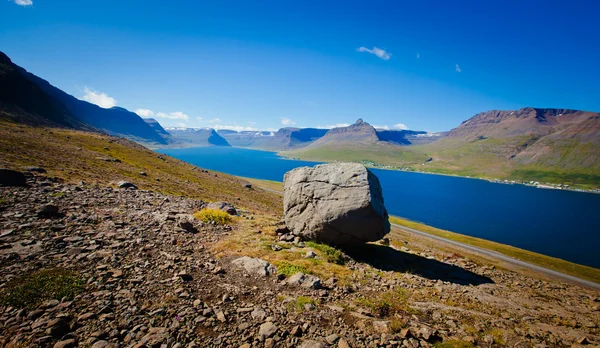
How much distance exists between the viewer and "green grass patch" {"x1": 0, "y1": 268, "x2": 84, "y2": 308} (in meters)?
7.37

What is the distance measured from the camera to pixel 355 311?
33.1 ft

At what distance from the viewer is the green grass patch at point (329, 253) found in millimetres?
15992

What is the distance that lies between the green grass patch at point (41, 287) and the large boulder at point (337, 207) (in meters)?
13.7

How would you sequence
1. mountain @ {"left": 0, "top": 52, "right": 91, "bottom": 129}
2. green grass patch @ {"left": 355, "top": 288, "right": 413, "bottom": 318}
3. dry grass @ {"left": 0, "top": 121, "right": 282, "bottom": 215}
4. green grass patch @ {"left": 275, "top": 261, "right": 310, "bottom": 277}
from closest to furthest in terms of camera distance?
green grass patch @ {"left": 355, "top": 288, "right": 413, "bottom": 318} → green grass patch @ {"left": 275, "top": 261, "right": 310, "bottom": 277} → dry grass @ {"left": 0, "top": 121, "right": 282, "bottom": 215} → mountain @ {"left": 0, "top": 52, "right": 91, "bottom": 129}

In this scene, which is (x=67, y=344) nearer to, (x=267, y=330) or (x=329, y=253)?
(x=267, y=330)

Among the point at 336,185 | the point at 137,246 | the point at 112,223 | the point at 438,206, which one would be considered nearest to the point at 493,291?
the point at 336,185

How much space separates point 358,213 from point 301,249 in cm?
478

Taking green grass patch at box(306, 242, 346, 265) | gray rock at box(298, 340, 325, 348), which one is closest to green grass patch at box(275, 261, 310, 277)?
green grass patch at box(306, 242, 346, 265)

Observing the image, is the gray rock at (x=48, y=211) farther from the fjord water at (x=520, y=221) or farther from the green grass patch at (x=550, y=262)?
the fjord water at (x=520, y=221)

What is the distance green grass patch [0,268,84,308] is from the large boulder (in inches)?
539

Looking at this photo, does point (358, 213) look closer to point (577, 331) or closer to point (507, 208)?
point (577, 331)

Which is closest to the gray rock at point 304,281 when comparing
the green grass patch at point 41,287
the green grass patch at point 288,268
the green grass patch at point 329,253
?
the green grass patch at point 288,268

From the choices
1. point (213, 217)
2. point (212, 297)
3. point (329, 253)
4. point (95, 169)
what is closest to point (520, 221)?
point (329, 253)

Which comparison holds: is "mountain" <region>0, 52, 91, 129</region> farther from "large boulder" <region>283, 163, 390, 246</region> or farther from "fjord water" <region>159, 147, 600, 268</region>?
"fjord water" <region>159, 147, 600, 268</region>
